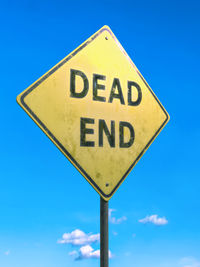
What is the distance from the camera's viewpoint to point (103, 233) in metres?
2.43

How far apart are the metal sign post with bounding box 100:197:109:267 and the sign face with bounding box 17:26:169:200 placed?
7 cm

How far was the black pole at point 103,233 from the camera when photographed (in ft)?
7.89

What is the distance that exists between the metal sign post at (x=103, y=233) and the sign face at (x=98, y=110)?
70 millimetres

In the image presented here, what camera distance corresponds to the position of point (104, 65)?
275 centimetres

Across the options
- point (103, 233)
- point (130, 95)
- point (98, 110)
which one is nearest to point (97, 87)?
point (98, 110)

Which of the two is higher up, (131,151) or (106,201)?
(131,151)

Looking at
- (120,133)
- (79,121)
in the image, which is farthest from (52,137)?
(120,133)

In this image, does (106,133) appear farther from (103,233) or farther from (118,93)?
(103,233)

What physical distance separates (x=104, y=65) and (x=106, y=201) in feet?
3.49

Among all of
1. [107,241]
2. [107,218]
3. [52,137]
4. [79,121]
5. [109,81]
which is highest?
[109,81]

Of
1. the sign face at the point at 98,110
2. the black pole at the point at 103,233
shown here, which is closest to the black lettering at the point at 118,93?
the sign face at the point at 98,110

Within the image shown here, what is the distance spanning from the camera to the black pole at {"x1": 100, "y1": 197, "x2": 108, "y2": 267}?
2.40m

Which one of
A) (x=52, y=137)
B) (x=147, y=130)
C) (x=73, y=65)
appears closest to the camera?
(x=52, y=137)

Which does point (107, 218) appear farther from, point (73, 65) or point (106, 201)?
point (73, 65)
